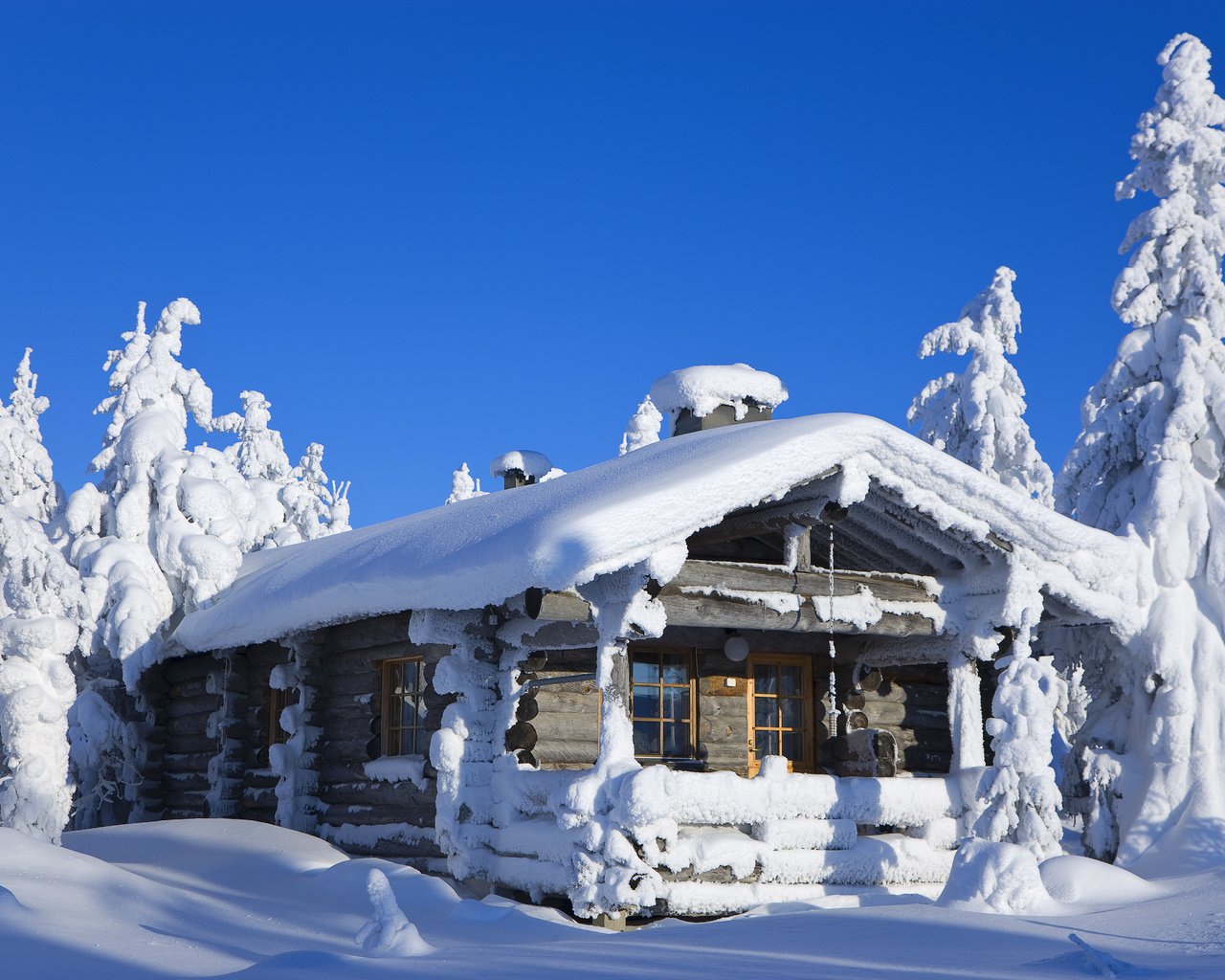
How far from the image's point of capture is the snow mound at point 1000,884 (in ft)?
33.8

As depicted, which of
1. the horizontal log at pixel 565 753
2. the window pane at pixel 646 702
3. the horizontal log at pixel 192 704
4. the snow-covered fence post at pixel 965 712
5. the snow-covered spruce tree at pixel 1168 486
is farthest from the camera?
the horizontal log at pixel 192 704

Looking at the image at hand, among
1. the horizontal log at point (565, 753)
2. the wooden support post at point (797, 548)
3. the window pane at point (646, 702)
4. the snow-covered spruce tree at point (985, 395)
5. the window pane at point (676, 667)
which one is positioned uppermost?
the snow-covered spruce tree at point (985, 395)

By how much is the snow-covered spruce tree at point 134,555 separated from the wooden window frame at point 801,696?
8266 mm

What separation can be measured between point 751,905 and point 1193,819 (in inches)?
227

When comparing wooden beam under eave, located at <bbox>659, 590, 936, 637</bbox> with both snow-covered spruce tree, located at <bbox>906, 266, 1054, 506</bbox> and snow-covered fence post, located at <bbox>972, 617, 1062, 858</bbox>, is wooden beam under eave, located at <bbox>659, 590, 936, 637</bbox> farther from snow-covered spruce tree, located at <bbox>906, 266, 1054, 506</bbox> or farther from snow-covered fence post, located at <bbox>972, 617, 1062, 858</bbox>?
snow-covered spruce tree, located at <bbox>906, 266, 1054, 506</bbox>

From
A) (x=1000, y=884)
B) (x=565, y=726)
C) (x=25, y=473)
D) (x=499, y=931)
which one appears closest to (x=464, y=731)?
(x=565, y=726)

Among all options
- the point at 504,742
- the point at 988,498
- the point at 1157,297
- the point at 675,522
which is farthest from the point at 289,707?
the point at 1157,297

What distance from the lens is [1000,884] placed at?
10359 millimetres

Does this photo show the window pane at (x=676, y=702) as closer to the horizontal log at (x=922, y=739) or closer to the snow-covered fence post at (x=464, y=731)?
the horizontal log at (x=922, y=739)

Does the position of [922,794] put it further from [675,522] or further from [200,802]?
[200,802]

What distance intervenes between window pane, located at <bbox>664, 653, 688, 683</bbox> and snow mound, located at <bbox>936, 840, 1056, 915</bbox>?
4.92 meters

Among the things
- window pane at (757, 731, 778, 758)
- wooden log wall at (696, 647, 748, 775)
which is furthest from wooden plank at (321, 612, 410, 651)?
window pane at (757, 731, 778, 758)

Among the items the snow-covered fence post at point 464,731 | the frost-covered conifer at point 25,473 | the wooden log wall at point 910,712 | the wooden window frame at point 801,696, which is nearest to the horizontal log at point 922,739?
the wooden log wall at point 910,712

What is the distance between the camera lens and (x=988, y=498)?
504 inches
